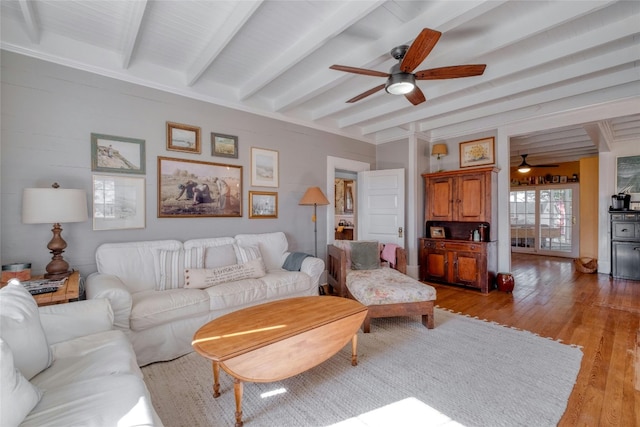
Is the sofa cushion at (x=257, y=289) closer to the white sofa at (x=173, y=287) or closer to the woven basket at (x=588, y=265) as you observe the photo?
the white sofa at (x=173, y=287)

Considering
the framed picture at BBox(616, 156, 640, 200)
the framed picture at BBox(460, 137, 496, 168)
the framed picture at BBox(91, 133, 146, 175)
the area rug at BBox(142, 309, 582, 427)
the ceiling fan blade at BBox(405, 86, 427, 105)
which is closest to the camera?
the area rug at BBox(142, 309, 582, 427)

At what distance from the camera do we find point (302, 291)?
3229 mm

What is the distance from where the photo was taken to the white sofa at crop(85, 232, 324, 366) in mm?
2209

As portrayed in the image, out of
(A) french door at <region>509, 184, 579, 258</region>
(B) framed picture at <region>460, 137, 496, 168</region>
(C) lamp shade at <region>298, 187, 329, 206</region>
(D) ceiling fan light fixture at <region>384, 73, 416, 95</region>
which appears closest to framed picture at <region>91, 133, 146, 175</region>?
(C) lamp shade at <region>298, 187, 329, 206</region>

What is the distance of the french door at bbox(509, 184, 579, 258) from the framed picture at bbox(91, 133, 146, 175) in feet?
29.6

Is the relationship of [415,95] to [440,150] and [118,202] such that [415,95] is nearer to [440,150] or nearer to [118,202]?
[440,150]

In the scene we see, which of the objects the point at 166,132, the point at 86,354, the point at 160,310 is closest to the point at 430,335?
the point at 160,310

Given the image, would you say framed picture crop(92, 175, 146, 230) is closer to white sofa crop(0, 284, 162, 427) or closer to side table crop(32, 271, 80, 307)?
side table crop(32, 271, 80, 307)

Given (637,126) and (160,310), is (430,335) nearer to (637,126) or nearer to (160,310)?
(160,310)

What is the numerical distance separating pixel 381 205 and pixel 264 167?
2186mm

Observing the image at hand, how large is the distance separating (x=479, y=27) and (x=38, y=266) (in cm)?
423

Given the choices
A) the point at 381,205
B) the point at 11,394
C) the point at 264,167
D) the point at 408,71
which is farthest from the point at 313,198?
the point at 11,394

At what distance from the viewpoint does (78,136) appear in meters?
2.62

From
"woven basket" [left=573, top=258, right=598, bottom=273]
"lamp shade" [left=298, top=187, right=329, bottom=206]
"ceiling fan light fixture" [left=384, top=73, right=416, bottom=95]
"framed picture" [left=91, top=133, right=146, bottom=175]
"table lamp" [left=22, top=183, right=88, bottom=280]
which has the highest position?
"ceiling fan light fixture" [left=384, top=73, right=416, bottom=95]
